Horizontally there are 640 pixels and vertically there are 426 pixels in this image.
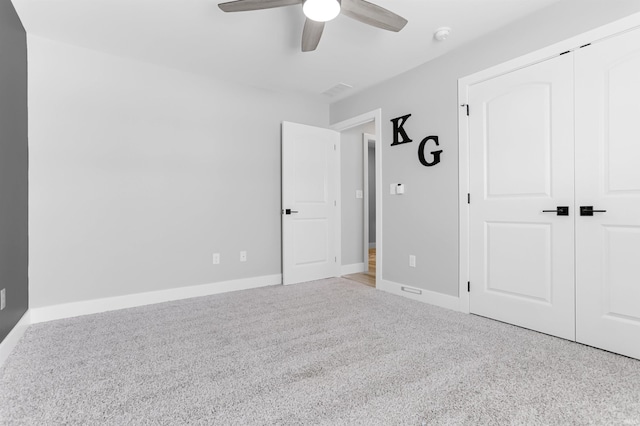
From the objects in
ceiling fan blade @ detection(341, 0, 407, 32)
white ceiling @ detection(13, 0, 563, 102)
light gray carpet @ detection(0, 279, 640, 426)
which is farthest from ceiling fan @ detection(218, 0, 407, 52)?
light gray carpet @ detection(0, 279, 640, 426)

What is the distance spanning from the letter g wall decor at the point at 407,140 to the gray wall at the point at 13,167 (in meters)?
3.19

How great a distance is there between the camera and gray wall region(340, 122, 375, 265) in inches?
183

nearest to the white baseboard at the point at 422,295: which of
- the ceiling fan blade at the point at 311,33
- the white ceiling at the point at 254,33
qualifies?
the white ceiling at the point at 254,33

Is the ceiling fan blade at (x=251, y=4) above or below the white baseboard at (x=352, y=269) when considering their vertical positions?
above

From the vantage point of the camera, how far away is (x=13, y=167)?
229cm

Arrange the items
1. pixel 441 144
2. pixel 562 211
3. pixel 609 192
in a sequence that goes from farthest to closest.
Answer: pixel 441 144
pixel 562 211
pixel 609 192

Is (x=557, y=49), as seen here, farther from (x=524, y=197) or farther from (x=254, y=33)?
(x=254, y=33)

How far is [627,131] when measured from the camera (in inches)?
79.5

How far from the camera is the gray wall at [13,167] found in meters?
2.08

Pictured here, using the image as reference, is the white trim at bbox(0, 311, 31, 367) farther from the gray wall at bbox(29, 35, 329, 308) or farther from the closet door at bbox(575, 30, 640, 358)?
the closet door at bbox(575, 30, 640, 358)

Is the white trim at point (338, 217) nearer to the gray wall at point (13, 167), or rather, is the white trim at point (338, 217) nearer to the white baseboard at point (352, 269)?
the white baseboard at point (352, 269)

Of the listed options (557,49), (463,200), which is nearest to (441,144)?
(463,200)

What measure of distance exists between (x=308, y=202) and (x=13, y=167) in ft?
9.14

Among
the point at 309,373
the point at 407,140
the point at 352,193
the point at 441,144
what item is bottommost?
Answer: the point at 309,373
